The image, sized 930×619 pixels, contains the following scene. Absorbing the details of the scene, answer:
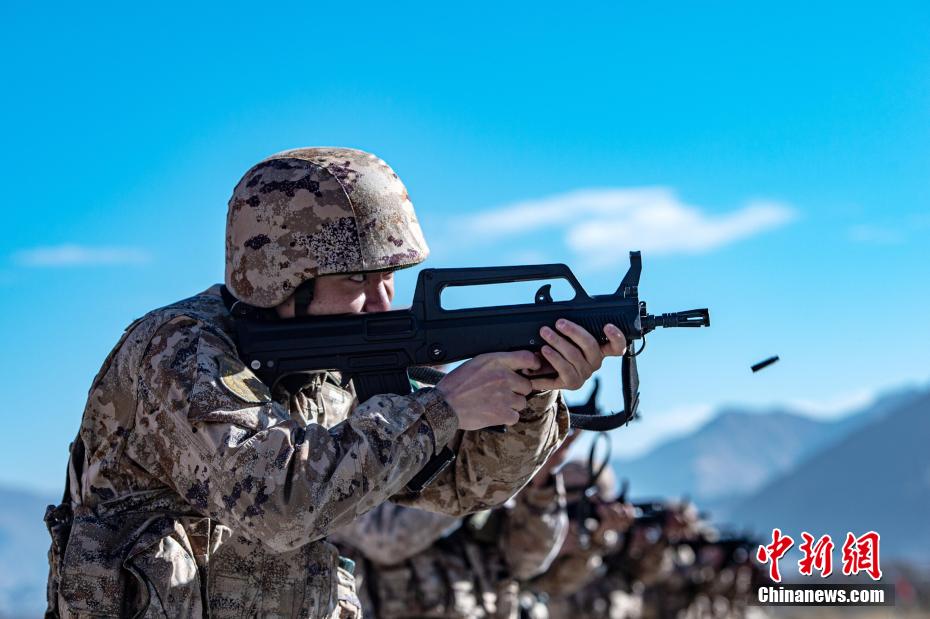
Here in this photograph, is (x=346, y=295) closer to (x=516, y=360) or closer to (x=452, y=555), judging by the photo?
(x=516, y=360)

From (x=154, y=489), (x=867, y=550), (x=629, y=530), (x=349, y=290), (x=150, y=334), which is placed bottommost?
(x=154, y=489)

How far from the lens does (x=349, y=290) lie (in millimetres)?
3967

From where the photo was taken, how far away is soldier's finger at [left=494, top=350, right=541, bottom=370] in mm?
3803

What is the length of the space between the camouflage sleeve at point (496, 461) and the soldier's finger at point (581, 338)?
13.8 inches

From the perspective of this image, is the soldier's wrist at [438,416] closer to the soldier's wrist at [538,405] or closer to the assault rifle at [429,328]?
the assault rifle at [429,328]

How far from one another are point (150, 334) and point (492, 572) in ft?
15.0

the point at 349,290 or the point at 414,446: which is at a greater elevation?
the point at 349,290

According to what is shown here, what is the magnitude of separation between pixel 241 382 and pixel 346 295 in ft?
1.76

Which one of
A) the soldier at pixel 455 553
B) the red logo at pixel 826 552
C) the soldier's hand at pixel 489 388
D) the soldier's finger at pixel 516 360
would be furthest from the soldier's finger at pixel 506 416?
the red logo at pixel 826 552

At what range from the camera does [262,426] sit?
344 centimetres

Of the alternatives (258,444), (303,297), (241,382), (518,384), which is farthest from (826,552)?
(258,444)

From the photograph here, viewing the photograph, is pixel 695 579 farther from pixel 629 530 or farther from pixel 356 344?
pixel 356 344

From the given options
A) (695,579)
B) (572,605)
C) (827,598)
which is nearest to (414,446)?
(827,598)

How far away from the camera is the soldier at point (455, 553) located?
700cm
